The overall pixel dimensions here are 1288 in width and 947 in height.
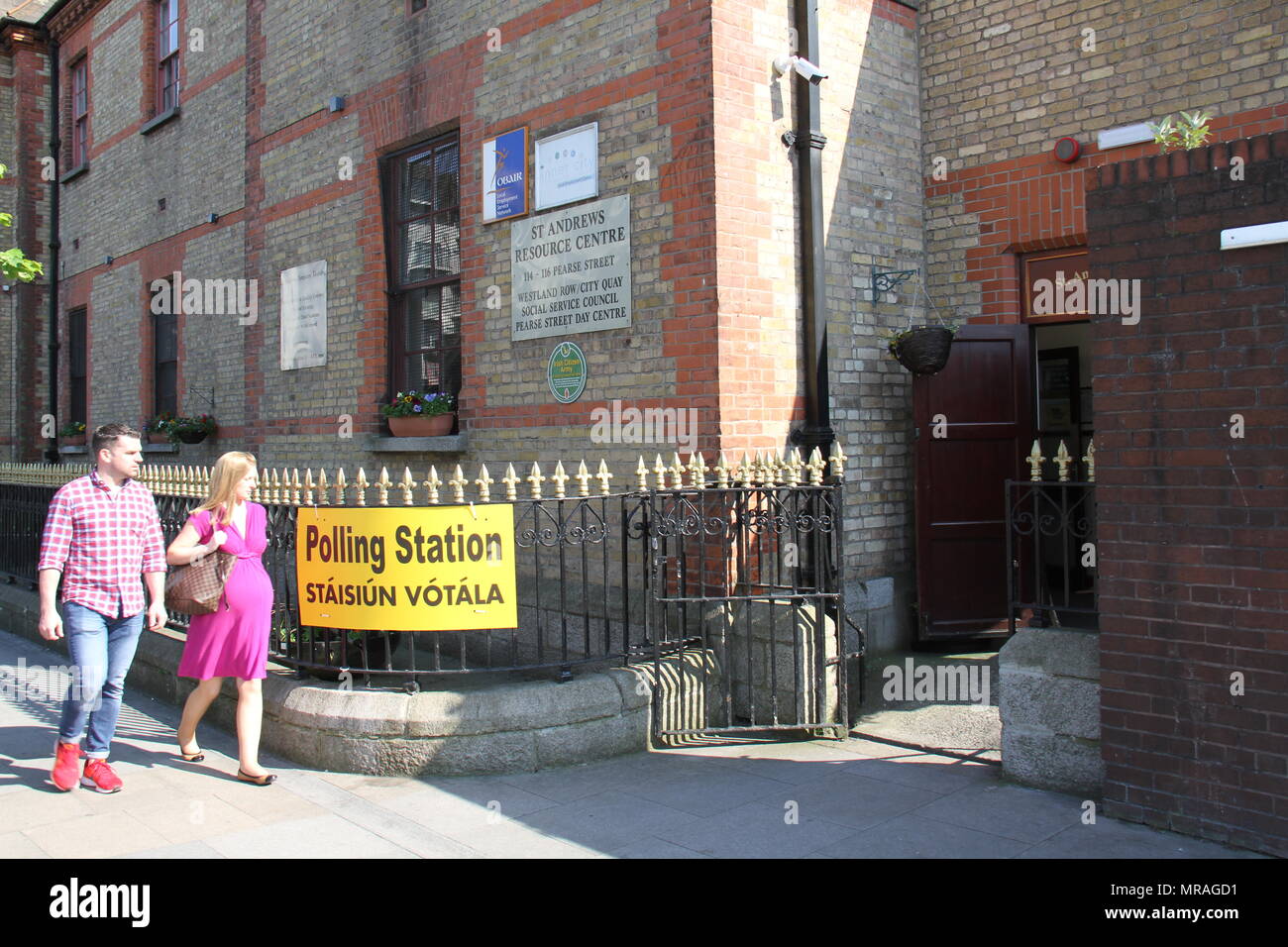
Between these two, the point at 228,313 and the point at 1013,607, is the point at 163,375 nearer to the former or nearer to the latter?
the point at 228,313

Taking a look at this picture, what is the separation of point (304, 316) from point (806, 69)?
573cm

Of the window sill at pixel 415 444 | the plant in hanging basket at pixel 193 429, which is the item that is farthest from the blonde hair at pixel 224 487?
the plant in hanging basket at pixel 193 429

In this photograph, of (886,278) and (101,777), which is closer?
(101,777)

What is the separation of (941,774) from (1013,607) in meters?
0.91

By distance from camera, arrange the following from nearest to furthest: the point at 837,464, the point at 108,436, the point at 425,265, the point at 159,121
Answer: the point at 108,436, the point at 837,464, the point at 425,265, the point at 159,121

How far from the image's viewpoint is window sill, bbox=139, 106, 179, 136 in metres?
13.1

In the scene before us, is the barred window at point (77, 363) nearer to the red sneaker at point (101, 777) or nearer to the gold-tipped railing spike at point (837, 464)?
the red sneaker at point (101, 777)

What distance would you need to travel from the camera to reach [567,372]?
24.7 feet

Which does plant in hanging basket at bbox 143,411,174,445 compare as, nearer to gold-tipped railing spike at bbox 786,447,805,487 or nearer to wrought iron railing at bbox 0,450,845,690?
wrought iron railing at bbox 0,450,845,690

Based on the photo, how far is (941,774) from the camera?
5.16m

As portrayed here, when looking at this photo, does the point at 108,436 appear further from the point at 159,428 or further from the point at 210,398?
the point at 159,428

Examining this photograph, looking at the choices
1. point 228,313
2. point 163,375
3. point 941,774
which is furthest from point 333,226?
point 941,774

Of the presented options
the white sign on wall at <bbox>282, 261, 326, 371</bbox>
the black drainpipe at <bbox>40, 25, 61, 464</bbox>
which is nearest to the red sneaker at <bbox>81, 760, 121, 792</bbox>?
the white sign on wall at <bbox>282, 261, 326, 371</bbox>

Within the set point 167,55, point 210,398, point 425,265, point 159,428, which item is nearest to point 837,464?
point 425,265
